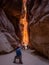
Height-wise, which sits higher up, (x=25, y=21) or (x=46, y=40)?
(x=25, y=21)

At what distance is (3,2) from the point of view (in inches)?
1044

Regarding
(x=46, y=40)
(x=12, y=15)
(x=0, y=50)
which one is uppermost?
(x=12, y=15)

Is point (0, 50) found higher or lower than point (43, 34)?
lower

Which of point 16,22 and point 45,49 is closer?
point 45,49

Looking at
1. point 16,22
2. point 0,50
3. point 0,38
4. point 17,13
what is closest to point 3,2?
point 17,13

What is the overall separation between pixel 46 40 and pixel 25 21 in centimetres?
2517

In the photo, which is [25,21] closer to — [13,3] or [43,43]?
[13,3]

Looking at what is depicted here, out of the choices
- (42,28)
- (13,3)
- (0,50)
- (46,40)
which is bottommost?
(0,50)

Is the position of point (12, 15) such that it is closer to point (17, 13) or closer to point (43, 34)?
point (17, 13)

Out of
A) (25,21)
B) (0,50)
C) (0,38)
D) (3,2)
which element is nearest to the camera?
(0,50)

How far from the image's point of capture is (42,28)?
13539 millimetres

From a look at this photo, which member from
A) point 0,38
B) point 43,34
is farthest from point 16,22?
point 43,34

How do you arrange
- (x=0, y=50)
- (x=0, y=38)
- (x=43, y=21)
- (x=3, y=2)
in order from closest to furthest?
1. (x=43, y=21)
2. (x=0, y=50)
3. (x=0, y=38)
4. (x=3, y=2)

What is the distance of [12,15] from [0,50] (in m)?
14.3
